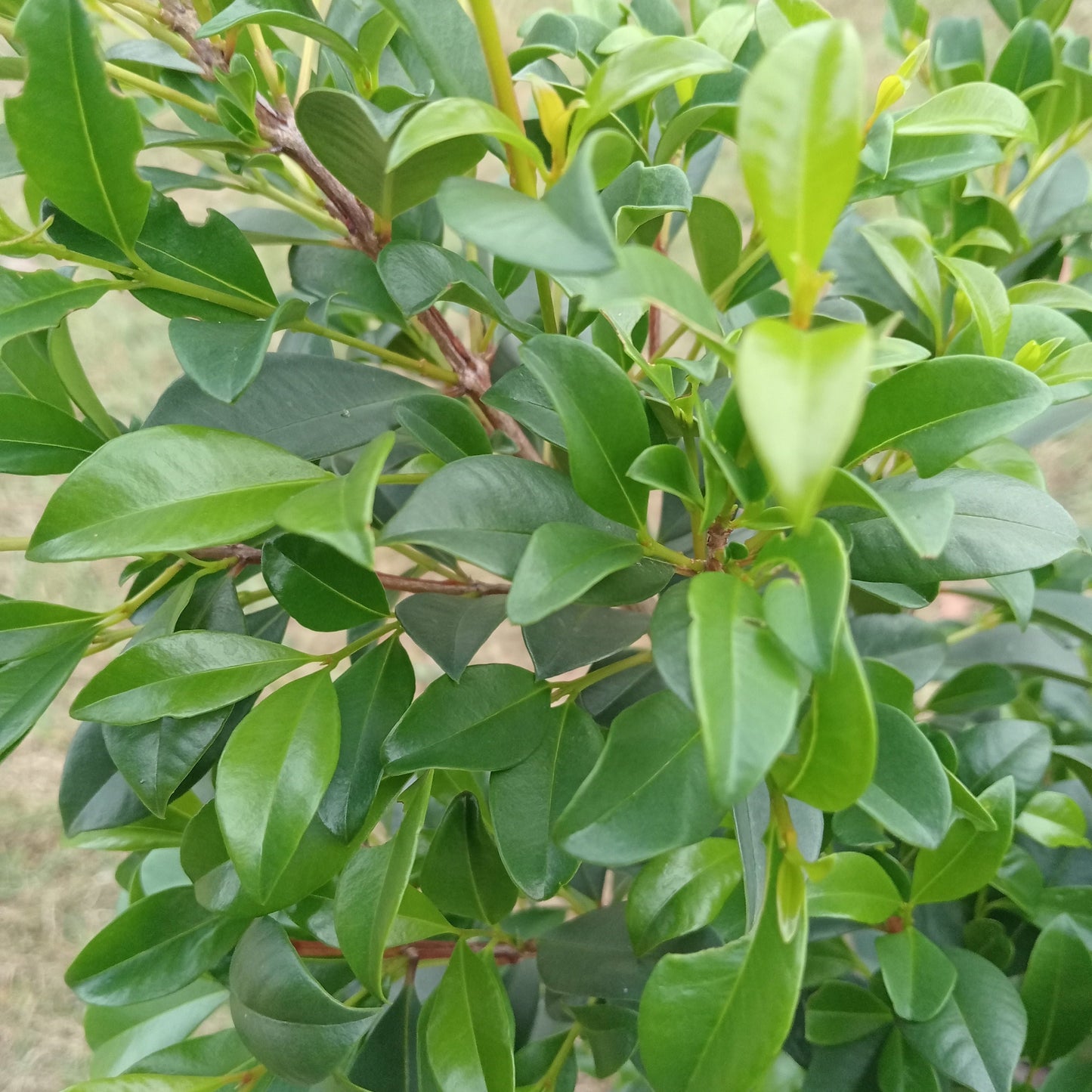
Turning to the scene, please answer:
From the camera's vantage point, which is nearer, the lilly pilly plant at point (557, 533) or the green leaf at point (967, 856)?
the lilly pilly plant at point (557, 533)

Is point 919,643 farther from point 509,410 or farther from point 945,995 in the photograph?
point 509,410

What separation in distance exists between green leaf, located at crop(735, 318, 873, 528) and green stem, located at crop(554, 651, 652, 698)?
0.78ft

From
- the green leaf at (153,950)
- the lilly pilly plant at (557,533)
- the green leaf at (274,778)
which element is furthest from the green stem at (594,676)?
the green leaf at (153,950)

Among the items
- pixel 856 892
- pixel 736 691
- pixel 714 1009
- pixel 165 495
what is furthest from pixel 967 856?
pixel 165 495

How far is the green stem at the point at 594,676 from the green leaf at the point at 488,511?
4.0 inches

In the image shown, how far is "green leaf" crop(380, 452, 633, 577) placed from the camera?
0.95 feet

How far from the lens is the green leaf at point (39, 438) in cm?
40

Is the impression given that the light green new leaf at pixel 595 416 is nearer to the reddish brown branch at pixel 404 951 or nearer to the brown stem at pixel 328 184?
the brown stem at pixel 328 184

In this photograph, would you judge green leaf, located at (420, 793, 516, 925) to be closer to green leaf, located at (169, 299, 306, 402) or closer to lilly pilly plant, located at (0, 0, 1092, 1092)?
lilly pilly plant, located at (0, 0, 1092, 1092)

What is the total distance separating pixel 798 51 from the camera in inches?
8.5

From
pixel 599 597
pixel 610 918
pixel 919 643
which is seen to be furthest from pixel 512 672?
pixel 919 643

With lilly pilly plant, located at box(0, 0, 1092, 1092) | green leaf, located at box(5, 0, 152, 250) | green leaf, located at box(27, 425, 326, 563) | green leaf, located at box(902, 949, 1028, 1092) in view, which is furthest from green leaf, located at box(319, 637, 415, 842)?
green leaf, located at box(902, 949, 1028, 1092)

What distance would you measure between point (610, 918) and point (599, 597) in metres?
0.28

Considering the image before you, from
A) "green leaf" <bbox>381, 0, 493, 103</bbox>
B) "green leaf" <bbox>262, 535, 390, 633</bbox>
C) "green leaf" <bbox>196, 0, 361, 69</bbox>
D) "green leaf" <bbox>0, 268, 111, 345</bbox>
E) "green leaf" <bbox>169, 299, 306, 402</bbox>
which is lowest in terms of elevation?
"green leaf" <bbox>262, 535, 390, 633</bbox>
